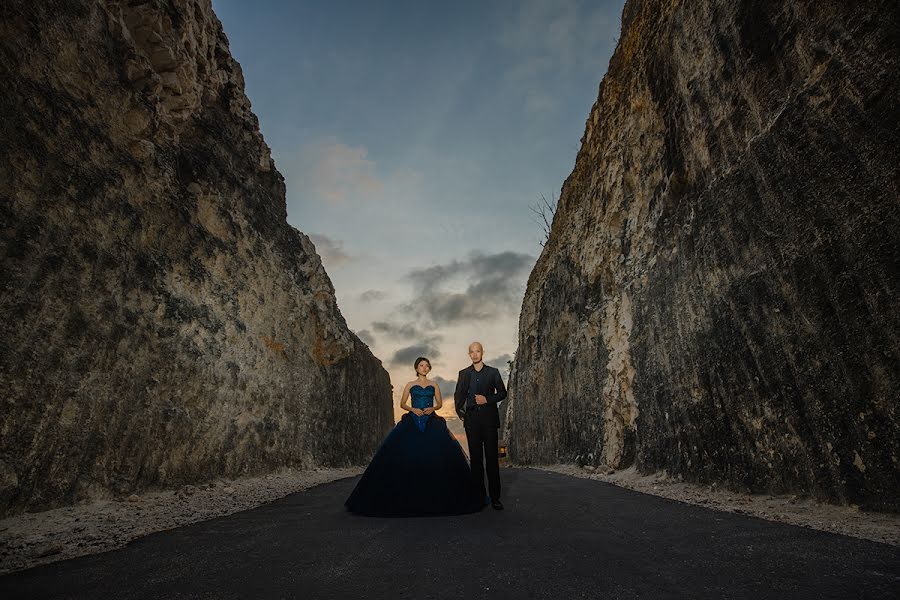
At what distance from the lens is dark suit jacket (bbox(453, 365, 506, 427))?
19.1 feet

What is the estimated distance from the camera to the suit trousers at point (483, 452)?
Answer: 18.4ft

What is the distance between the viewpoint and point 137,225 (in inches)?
312

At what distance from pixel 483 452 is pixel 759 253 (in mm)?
4767

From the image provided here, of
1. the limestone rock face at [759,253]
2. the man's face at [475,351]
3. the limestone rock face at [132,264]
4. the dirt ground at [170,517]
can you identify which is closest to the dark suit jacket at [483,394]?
the man's face at [475,351]

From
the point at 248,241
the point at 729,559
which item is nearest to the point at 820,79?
the point at 729,559

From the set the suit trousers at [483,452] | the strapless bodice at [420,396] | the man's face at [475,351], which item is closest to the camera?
the suit trousers at [483,452]

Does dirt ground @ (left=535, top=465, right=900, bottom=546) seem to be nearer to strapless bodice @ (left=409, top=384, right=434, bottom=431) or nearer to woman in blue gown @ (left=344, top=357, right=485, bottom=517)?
woman in blue gown @ (left=344, top=357, right=485, bottom=517)

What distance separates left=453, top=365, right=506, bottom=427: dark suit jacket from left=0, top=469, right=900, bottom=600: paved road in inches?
54.6

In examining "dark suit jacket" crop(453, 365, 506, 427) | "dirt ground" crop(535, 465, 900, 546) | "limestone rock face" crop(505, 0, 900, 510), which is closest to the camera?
"dirt ground" crop(535, 465, 900, 546)

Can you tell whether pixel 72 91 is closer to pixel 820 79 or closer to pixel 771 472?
pixel 820 79

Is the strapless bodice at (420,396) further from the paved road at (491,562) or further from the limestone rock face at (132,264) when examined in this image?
the limestone rock face at (132,264)

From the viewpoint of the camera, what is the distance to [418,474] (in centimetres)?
569

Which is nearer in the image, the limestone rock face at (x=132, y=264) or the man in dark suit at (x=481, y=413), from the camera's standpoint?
the limestone rock face at (x=132, y=264)

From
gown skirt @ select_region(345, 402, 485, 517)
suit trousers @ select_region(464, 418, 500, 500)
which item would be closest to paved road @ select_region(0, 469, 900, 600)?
gown skirt @ select_region(345, 402, 485, 517)
